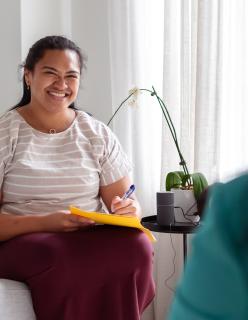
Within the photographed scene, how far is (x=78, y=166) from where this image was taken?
4.88 ft

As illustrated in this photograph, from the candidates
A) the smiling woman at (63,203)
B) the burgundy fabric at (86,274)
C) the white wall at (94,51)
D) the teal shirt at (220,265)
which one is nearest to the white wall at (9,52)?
the white wall at (94,51)

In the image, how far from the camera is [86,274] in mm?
1185

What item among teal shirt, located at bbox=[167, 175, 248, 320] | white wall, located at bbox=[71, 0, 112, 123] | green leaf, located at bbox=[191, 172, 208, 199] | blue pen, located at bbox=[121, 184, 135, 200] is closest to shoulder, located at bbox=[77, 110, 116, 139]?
blue pen, located at bbox=[121, 184, 135, 200]

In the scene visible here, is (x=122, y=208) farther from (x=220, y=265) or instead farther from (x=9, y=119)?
(x=220, y=265)

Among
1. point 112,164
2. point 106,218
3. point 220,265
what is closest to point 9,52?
point 112,164

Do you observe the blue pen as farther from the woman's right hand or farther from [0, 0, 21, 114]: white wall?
[0, 0, 21, 114]: white wall

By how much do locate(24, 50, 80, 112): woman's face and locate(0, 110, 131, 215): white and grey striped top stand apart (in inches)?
3.6

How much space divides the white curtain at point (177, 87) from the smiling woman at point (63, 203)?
0.40 metres

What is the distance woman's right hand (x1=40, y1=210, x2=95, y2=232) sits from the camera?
128 cm

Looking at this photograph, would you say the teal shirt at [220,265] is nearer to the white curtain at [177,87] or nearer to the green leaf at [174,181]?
the white curtain at [177,87]

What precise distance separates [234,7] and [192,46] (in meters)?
0.21

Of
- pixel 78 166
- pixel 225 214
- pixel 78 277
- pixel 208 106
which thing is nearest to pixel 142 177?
pixel 208 106

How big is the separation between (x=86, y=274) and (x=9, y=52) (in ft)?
4.38

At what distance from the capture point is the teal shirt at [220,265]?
24 centimetres
